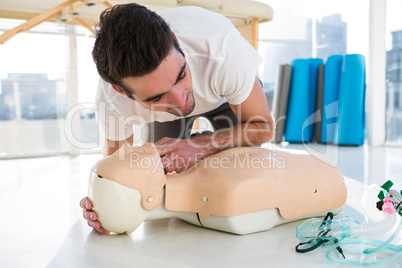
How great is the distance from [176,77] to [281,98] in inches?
113

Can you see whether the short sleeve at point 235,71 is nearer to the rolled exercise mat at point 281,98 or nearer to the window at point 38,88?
the window at point 38,88

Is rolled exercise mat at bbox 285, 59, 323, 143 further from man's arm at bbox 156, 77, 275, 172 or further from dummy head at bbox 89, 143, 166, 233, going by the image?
dummy head at bbox 89, 143, 166, 233

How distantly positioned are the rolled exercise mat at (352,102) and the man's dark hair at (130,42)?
270cm

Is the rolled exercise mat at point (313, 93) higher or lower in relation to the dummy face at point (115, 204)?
higher

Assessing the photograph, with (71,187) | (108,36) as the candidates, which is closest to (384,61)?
(71,187)

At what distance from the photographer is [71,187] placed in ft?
5.99

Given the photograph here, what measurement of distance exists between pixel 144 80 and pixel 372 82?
9.91ft

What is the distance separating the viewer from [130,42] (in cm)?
97

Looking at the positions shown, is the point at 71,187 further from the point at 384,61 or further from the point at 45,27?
the point at 384,61

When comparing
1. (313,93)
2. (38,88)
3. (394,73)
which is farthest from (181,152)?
(394,73)

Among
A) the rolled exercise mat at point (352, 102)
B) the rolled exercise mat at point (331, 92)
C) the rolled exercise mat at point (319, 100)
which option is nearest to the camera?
the rolled exercise mat at point (352, 102)

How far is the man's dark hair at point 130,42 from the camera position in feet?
3.19

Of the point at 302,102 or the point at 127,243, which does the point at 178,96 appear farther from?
the point at 302,102

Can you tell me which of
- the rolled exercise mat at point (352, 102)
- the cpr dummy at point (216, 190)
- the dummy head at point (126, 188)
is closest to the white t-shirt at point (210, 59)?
the cpr dummy at point (216, 190)
